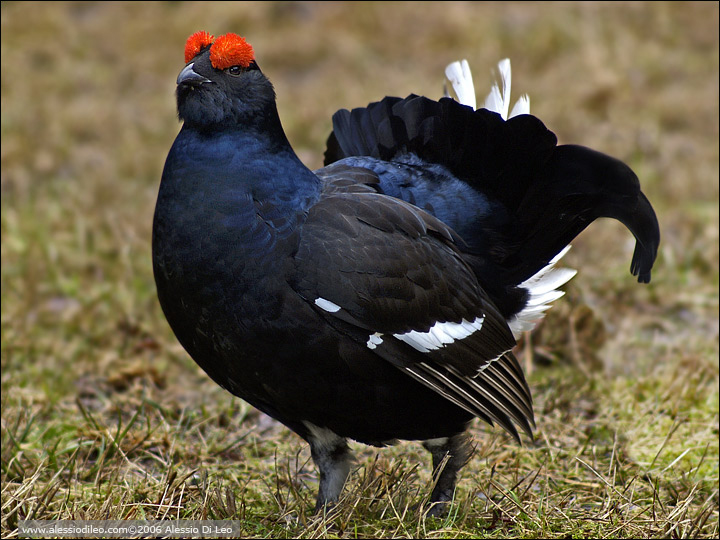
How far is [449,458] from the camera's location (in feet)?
12.6

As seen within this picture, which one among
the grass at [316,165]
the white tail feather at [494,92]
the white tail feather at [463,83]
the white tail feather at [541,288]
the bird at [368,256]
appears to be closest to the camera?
the bird at [368,256]

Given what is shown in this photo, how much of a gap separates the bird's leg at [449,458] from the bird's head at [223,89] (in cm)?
157

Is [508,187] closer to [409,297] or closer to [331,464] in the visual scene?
[409,297]

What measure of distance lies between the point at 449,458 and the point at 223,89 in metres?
1.79

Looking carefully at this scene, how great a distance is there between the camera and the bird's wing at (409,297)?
Answer: 10.5 ft

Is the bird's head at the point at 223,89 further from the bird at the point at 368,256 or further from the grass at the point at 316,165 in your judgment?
the grass at the point at 316,165

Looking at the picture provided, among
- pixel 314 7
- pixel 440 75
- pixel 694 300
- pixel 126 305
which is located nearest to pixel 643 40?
pixel 440 75

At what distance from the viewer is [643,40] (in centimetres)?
1076

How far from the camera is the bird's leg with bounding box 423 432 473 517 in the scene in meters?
3.85

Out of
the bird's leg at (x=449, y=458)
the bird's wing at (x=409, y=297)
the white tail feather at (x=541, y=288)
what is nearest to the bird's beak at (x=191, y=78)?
the bird's wing at (x=409, y=297)

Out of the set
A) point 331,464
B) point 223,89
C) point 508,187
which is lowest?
point 331,464

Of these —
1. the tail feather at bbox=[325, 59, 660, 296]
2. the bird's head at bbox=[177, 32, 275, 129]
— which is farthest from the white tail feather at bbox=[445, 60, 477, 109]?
the bird's head at bbox=[177, 32, 275, 129]

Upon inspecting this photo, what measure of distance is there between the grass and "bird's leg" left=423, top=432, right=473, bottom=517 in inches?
5.0

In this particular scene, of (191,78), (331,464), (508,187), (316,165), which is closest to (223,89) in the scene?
(191,78)
